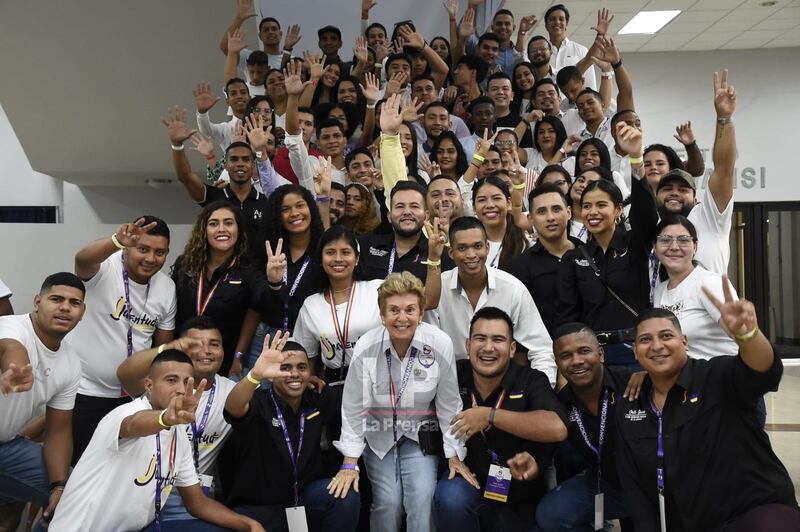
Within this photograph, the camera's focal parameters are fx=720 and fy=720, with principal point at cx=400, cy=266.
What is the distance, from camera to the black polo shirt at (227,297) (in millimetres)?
3842

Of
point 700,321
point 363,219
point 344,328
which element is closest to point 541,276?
point 700,321

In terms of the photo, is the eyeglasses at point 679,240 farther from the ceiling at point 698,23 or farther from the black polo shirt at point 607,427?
the ceiling at point 698,23

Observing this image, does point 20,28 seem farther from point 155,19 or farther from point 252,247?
point 252,247

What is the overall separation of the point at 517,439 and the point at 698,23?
8.97 meters

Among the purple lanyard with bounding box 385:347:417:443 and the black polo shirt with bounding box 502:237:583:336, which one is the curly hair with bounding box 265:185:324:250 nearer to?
the purple lanyard with bounding box 385:347:417:443

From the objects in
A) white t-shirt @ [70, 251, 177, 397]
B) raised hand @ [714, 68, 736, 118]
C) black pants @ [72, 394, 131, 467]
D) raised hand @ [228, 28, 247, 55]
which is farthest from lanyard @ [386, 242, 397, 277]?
raised hand @ [228, 28, 247, 55]

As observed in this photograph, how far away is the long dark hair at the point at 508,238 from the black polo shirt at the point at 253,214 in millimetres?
1287

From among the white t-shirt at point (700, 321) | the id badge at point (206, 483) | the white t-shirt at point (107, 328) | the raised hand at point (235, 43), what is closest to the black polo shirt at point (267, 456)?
the id badge at point (206, 483)

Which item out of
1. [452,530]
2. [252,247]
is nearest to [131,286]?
[252,247]

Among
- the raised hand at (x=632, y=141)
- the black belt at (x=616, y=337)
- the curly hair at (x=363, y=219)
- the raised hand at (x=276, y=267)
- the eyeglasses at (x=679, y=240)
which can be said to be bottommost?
the black belt at (x=616, y=337)

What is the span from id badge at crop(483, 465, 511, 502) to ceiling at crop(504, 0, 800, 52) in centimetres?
801

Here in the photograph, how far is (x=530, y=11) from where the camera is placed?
10.2 m

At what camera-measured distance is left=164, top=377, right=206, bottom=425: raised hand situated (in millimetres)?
2764

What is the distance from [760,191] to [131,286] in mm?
10178
